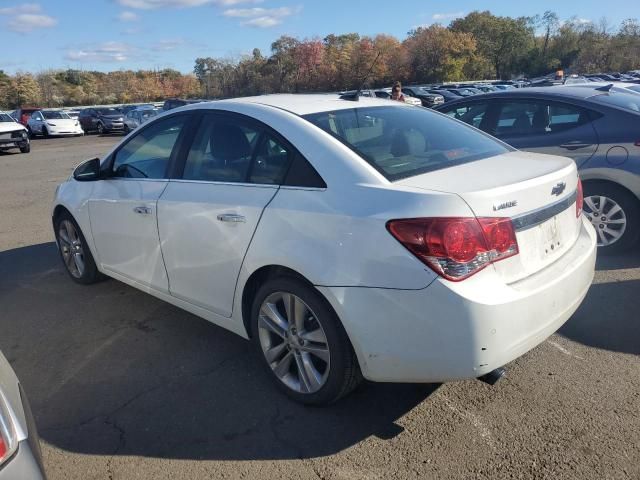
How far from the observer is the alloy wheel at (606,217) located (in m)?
5.11

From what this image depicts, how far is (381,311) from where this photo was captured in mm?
2465

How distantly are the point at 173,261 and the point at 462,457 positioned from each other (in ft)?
6.84

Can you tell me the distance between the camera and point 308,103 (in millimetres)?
3445

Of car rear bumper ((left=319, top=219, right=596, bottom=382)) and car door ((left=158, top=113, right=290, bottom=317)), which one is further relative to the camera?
car door ((left=158, top=113, right=290, bottom=317))

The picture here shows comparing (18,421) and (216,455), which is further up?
(18,421)

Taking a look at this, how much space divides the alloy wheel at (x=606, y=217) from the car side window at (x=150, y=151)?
12.6 ft

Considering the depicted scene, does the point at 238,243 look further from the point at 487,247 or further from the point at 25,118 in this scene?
the point at 25,118

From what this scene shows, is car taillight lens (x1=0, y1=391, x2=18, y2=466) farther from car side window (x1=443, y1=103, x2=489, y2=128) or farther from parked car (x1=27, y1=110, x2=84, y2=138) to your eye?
parked car (x1=27, y1=110, x2=84, y2=138)

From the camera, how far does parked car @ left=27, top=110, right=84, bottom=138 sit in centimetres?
3034

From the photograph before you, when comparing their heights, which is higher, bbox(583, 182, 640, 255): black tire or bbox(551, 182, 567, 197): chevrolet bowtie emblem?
bbox(551, 182, 567, 197): chevrolet bowtie emblem

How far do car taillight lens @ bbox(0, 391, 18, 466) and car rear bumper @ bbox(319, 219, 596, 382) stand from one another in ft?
4.49

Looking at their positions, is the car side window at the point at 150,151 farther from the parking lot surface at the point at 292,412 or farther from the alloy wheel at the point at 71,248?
the parking lot surface at the point at 292,412

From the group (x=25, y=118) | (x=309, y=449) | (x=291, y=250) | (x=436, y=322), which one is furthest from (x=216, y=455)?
(x=25, y=118)

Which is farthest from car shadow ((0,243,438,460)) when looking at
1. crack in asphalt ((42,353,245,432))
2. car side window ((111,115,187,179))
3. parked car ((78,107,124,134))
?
parked car ((78,107,124,134))
